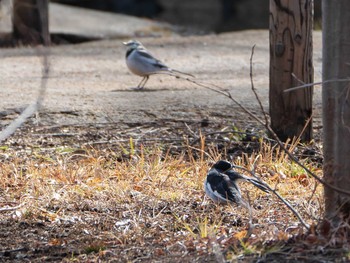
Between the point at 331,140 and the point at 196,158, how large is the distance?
2.75 m

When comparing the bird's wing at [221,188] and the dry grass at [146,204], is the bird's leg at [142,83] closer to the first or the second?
the dry grass at [146,204]

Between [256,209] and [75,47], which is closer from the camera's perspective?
[256,209]

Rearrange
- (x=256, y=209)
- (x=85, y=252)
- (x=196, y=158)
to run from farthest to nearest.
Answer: (x=196, y=158), (x=256, y=209), (x=85, y=252)

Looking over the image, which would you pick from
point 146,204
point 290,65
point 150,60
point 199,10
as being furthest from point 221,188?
point 199,10

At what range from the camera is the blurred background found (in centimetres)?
2258

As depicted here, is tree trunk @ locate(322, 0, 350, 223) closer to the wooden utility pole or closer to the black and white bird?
the black and white bird

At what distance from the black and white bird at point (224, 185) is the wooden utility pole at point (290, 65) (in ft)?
4.73

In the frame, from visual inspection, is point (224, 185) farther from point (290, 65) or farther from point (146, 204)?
point (290, 65)

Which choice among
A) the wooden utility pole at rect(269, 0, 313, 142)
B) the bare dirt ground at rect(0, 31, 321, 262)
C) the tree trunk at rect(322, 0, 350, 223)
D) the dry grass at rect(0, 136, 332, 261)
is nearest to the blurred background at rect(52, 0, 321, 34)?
the bare dirt ground at rect(0, 31, 321, 262)

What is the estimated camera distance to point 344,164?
446cm

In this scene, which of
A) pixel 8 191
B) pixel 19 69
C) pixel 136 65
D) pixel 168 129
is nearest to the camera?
pixel 8 191

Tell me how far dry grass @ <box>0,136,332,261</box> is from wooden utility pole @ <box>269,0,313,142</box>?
40cm

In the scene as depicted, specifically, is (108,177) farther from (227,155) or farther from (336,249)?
(336,249)

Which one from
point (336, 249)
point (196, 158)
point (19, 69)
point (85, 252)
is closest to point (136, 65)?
point (19, 69)
